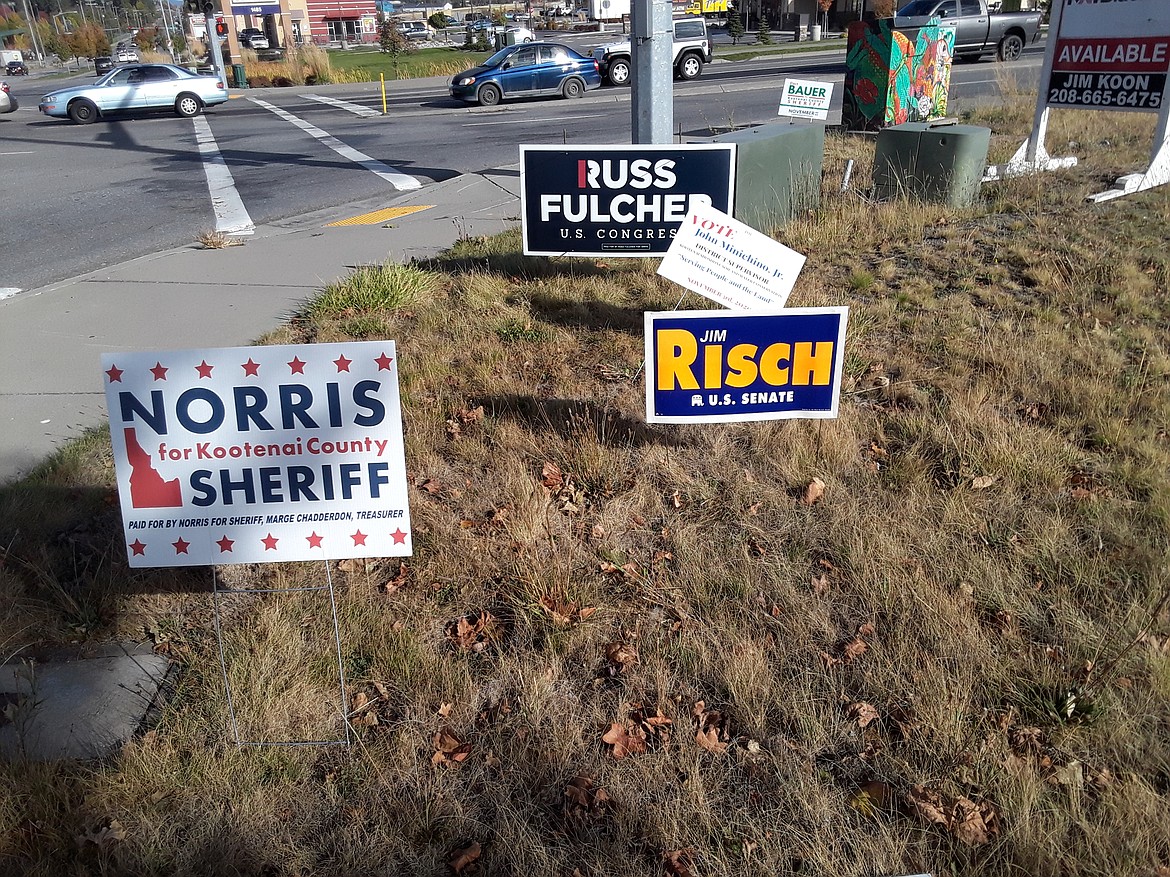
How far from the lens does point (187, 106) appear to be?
2389cm

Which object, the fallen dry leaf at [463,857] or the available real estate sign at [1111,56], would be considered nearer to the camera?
the fallen dry leaf at [463,857]

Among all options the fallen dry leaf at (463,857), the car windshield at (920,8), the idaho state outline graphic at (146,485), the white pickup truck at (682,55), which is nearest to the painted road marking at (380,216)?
the idaho state outline graphic at (146,485)

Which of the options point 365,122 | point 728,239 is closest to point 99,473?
point 728,239

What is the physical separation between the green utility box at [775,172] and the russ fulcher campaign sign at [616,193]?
5.04ft

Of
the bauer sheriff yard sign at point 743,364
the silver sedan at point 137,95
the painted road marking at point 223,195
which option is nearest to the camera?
the bauer sheriff yard sign at point 743,364

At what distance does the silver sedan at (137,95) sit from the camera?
22375 mm

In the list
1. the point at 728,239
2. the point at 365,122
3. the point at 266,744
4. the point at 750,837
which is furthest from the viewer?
the point at 365,122

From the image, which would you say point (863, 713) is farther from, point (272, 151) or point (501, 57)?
point (501, 57)

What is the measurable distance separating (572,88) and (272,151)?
1032 centimetres

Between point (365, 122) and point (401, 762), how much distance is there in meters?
20.5

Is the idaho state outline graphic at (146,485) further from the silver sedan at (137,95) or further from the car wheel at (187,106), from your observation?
the car wheel at (187,106)

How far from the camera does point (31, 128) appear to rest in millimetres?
22250

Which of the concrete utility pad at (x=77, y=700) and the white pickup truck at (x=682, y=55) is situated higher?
the white pickup truck at (x=682, y=55)

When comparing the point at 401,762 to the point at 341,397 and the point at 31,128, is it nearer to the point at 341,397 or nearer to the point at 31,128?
the point at 341,397
